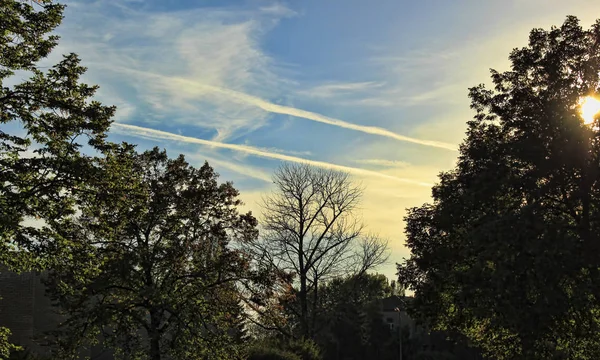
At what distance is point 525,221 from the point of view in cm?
1188

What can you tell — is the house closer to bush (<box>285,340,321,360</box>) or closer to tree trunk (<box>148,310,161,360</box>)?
bush (<box>285,340,321,360</box>)

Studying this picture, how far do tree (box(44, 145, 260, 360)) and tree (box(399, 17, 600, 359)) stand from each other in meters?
7.27

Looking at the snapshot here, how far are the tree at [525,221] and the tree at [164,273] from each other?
7.27 m

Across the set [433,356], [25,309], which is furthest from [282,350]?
[433,356]

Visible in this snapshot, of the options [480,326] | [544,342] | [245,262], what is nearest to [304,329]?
[245,262]

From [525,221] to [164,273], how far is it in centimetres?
1308

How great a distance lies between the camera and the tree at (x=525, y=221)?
38.3 ft

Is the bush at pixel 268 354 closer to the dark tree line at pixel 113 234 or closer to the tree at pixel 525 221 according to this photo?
the dark tree line at pixel 113 234

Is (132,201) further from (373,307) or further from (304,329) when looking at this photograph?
(373,307)

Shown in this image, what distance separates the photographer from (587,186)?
42.2ft

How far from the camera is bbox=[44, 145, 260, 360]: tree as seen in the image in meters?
18.5

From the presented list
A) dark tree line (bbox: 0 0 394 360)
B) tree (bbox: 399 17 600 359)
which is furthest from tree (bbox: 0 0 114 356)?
tree (bbox: 399 17 600 359)

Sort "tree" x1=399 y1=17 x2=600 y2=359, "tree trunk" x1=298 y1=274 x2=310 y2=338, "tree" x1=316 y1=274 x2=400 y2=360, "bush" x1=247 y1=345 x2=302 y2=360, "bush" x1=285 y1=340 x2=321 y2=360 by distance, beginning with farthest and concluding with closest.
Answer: "tree" x1=316 y1=274 x2=400 y2=360, "tree trunk" x1=298 y1=274 x2=310 y2=338, "bush" x1=285 y1=340 x2=321 y2=360, "bush" x1=247 y1=345 x2=302 y2=360, "tree" x1=399 y1=17 x2=600 y2=359

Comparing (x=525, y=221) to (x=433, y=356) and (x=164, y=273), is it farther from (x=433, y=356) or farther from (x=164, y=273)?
(x=433, y=356)
